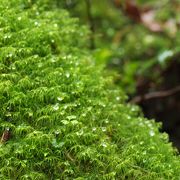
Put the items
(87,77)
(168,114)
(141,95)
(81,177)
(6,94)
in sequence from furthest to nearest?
1. (168,114)
2. (141,95)
3. (87,77)
4. (6,94)
5. (81,177)

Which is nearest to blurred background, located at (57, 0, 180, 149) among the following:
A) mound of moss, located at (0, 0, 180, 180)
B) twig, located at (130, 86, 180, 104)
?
twig, located at (130, 86, 180, 104)

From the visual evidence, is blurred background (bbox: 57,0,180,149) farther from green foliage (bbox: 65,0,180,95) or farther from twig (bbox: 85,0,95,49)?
twig (bbox: 85,0,95,49)

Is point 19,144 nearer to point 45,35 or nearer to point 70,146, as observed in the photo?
point 70,146

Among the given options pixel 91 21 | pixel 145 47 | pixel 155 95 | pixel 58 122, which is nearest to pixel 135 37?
pixel 145 47

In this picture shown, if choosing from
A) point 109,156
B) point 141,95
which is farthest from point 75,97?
point 141,95

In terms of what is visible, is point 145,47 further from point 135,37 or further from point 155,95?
point 155,95
